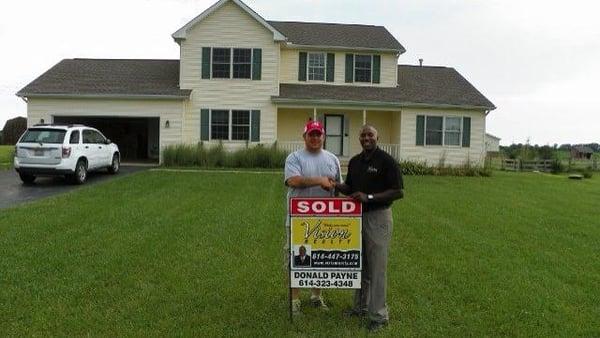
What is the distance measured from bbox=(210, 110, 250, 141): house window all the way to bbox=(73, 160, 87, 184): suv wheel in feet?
25.4

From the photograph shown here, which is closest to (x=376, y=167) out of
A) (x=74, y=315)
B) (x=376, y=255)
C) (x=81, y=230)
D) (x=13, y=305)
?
(x=376, y=255)

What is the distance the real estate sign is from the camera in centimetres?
529

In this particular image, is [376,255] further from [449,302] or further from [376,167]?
[449,302]

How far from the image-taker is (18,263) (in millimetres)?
7172

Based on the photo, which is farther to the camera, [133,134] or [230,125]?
[133,134]

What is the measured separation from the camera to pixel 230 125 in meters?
23.9

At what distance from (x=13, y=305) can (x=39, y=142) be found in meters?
11.2

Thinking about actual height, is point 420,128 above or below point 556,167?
above

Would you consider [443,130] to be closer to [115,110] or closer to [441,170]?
[441,170]

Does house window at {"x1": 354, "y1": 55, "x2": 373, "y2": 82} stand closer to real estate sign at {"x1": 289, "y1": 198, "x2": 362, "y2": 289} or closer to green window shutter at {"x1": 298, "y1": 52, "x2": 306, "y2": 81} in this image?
green window shutter at {"x1": 298, "y1": 52, "x2": 306, "y2": 81}

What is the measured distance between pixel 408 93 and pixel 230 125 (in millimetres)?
8144

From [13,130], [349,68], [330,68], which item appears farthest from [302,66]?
[13,130]

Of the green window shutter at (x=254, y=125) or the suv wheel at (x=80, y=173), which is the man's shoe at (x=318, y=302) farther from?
the green window shutter at (x=254, y=125)

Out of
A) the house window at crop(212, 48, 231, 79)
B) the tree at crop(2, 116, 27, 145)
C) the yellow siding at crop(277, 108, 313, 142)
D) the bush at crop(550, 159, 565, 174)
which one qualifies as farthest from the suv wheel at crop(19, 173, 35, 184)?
the tree at crop(2, 116, 27, 145)
